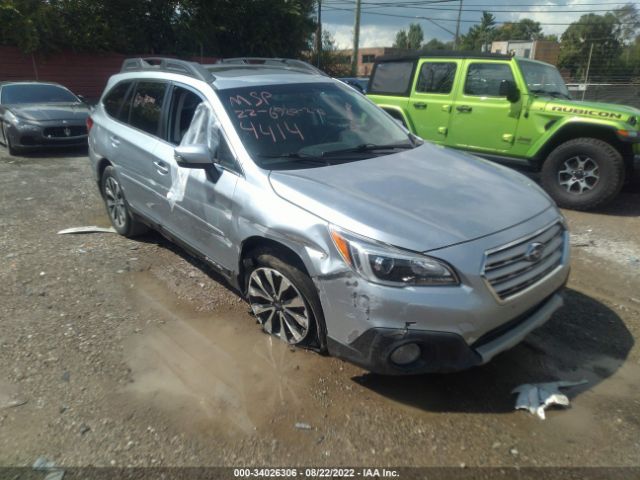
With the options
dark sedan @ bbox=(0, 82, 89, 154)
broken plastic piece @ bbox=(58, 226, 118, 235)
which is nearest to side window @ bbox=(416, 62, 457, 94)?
broken plastic piece @ bbox=(58, 226, 118, 235)

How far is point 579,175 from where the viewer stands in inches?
239

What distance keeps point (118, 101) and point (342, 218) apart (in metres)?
3.44

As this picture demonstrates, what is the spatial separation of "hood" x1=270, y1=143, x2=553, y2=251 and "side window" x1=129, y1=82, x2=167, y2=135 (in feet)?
5.48

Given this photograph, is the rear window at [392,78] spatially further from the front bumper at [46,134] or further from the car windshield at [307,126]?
the front bumper at [46,134]

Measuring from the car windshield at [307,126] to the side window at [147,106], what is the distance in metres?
0.87

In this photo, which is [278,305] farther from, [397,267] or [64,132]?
[64,132]

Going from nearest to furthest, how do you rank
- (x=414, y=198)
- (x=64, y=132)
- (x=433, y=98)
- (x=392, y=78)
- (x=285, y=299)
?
(x=414, y=198), (x=285, y=299), (x=433, y=98), (x=392, y=78), (x=64, y=132)

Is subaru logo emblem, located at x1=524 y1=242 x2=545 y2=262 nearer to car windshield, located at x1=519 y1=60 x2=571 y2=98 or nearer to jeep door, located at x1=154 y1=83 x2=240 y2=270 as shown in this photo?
jeep door, located at x1=154 y1=83 x2=240 y2=270

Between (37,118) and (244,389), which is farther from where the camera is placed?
(37,118)

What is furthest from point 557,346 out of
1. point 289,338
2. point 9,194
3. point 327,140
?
point 9,194

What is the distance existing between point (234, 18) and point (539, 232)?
74.3ft

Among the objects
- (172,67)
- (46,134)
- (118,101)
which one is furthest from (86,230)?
(46,134)

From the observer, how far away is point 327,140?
3.54m

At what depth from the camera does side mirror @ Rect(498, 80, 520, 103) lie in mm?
6234
